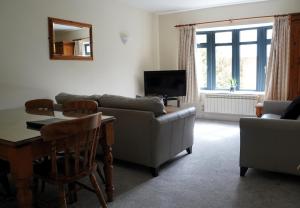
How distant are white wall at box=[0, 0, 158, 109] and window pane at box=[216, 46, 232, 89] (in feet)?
5.12

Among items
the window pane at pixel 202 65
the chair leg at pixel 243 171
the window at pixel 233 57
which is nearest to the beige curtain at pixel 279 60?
the window at pixel 233 57

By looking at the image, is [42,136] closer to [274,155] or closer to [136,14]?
[274,155]

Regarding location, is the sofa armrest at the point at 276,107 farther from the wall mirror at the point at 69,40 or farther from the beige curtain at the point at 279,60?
the wall mirror at the point at 69,40

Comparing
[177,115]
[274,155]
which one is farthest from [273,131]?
[177,115]

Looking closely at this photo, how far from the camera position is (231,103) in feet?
19.1

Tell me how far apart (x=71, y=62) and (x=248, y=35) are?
372 cm

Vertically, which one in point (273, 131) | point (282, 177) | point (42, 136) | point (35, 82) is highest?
point (35, 82)

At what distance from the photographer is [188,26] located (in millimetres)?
6047

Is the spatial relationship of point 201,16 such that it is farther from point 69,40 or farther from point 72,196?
point 72,196

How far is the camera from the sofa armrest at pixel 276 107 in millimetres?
4082

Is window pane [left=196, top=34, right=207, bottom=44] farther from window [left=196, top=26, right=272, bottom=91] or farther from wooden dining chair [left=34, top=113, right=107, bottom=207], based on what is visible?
wooden dining chair [left=34, top=113, right=107, bottom=207]

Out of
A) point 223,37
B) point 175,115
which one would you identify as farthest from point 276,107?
point 223,37

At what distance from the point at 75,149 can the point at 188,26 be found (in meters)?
4.80

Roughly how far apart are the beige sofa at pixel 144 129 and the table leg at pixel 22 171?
145 centimetres
